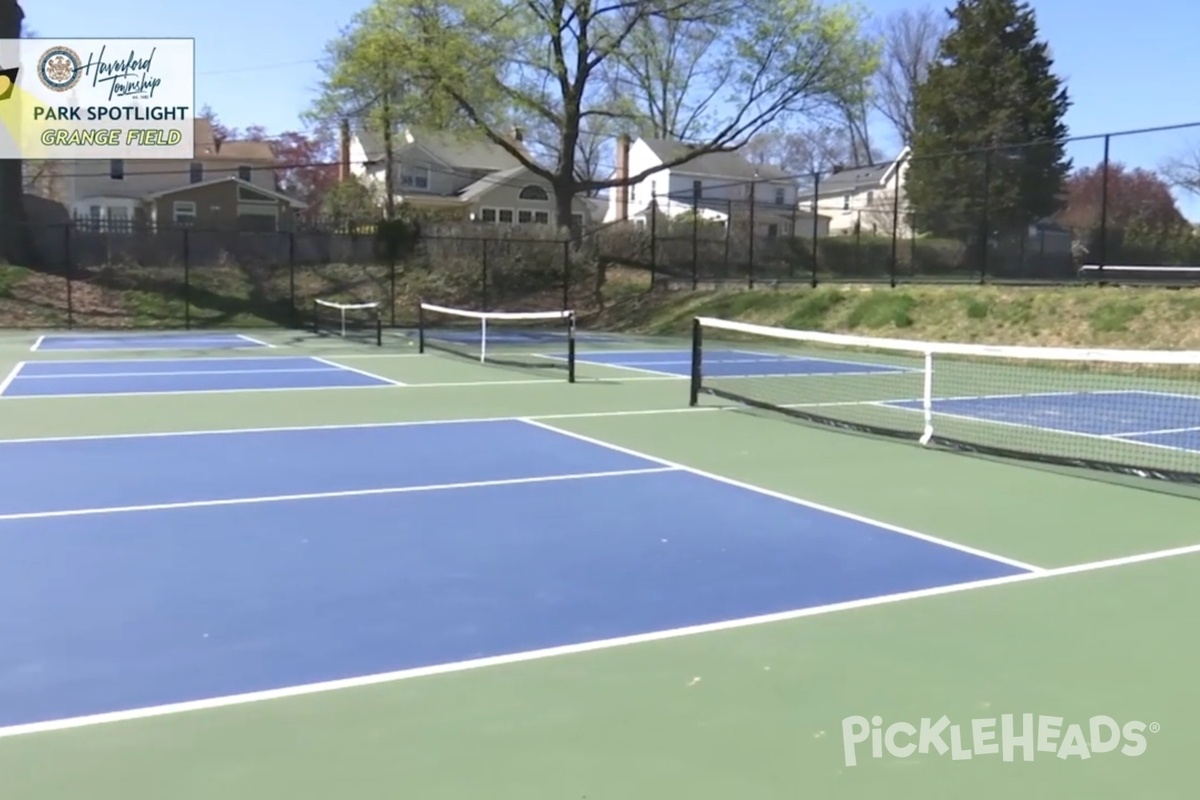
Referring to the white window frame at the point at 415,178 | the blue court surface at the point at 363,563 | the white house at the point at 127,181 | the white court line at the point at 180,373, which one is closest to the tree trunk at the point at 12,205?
the white court line at the point at 180,373

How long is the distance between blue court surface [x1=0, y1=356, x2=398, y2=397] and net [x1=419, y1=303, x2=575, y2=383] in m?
2.21

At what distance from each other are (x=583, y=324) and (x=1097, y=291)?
14480 millimetres

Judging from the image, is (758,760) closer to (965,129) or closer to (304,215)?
(965,129)

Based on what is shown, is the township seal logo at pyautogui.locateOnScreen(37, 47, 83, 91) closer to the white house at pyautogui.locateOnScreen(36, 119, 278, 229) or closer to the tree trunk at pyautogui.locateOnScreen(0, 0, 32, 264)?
the tree trunk at pyautogui.locateOnScreen(0, 0, 32, 264)

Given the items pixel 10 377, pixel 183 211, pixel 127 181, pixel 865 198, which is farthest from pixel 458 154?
pixel 10 377

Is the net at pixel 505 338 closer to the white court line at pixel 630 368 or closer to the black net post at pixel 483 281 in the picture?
the white court line at pixel 630 368

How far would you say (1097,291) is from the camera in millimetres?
19469

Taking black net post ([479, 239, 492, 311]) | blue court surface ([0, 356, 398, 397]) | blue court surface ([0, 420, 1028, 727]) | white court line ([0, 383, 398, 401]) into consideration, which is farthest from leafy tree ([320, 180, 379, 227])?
blue court surface ([0, 420, 1028, 727])

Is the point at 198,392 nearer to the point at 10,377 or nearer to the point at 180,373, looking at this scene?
the point at 180,373

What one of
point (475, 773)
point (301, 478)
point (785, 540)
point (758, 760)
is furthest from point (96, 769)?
point (301, 478)

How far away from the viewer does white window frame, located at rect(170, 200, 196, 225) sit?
53.9m

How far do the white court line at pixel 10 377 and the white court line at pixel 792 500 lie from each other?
7.22 meters

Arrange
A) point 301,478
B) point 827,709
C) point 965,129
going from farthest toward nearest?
point 965,129 → point 301,478 → point 827,709

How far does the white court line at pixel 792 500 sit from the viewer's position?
19.3 ft
